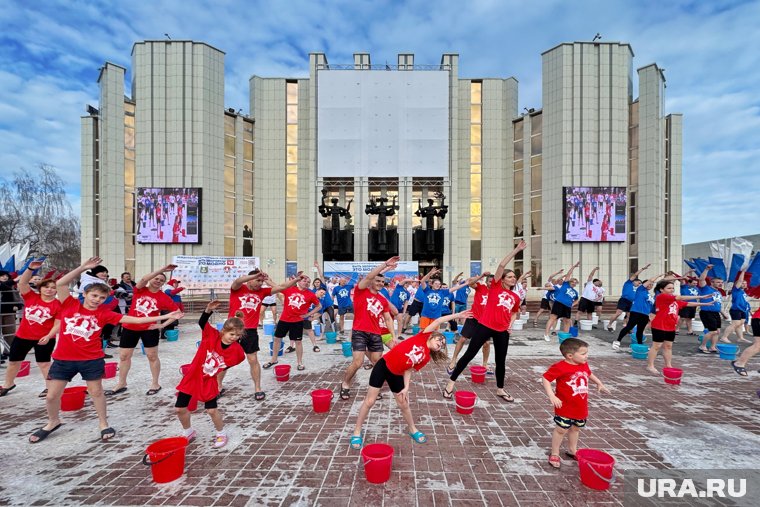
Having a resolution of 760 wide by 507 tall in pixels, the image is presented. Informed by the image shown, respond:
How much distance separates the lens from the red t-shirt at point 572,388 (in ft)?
11.0

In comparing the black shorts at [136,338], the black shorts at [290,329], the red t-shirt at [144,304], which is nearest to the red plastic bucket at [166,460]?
the black shorts at [136,338]

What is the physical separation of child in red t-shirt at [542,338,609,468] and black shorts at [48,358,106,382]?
5.20 m

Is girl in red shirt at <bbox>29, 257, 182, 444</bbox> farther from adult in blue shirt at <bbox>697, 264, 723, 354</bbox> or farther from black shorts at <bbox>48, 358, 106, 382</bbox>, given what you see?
adult in blue shirt at <bbox>697, 264, 723, 354</bbox>

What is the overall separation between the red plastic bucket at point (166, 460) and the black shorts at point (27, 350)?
12.2ft

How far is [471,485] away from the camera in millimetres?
3180

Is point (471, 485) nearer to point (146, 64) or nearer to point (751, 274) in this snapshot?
point (751, 274)

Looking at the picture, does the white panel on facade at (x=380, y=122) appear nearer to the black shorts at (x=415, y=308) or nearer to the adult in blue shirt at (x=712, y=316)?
the black shorts at (x=415, y=308)

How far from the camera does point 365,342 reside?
5.29 metres

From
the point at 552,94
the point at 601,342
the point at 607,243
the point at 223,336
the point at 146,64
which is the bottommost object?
the point at 601,342

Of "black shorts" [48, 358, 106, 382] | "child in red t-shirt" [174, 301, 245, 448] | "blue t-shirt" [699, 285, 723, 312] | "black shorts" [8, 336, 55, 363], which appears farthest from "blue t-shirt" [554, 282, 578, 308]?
"black shorts" [8, 336, 55, 363]

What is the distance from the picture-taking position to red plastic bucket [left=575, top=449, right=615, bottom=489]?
9.84ft

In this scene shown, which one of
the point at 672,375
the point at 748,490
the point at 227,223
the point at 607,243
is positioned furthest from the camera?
the point at 227,223

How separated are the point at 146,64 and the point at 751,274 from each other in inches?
1354

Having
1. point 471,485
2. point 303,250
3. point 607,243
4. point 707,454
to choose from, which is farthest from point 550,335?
point 303,250
